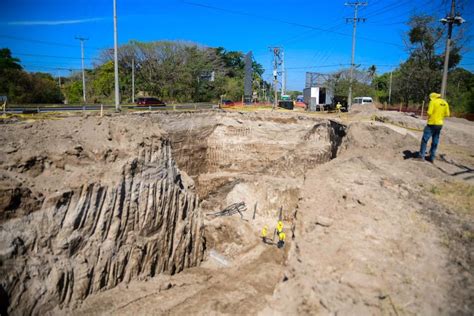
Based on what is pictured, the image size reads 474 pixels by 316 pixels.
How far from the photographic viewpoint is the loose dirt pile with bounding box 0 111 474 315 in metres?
4.78

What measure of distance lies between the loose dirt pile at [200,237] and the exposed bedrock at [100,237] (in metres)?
0.03

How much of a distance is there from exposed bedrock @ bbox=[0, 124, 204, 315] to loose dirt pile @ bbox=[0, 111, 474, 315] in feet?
0.08

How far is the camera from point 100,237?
7.40 meters

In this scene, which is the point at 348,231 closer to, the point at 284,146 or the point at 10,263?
the point at 10,263

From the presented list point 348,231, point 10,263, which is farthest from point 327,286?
point 10,263

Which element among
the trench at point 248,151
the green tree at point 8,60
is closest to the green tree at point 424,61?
the trench at point 248,151

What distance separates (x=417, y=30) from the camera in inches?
1184

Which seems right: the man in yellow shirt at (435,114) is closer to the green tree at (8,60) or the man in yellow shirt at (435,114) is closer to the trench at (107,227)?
the trench at (107,227)

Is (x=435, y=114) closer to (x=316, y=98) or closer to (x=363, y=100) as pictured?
(x=316, y=98)

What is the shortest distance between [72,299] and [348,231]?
5799mm

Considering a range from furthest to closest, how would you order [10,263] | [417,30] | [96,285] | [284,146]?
[417,30], [284,146], [96,285], [10,263]

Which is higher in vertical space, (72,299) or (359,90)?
(359,90)

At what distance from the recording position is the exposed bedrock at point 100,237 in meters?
6.13

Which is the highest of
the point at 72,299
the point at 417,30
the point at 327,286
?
the point at 417,30
